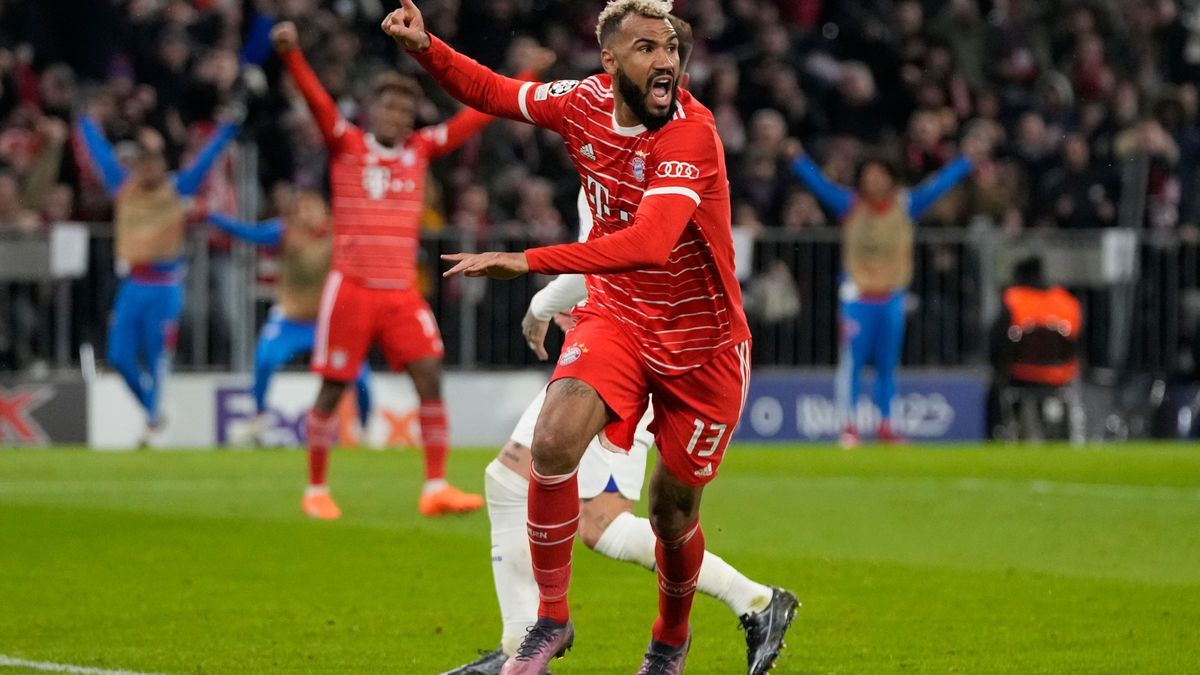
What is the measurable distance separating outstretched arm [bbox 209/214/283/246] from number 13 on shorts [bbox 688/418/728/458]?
483 inches

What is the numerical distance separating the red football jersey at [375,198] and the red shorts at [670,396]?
650cm

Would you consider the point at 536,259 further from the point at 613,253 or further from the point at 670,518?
the point at 670,518

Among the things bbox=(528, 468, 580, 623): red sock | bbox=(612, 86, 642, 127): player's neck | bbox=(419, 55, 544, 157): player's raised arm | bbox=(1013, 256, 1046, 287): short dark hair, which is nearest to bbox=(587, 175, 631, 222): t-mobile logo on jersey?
bbox=(612, 86, 642, 127): player's neck

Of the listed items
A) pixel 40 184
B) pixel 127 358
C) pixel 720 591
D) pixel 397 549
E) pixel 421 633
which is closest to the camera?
pixel 720 591

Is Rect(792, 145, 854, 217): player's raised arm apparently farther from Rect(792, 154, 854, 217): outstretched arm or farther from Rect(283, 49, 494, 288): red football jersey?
Rect(283, 49, 494, 288): red football jersey

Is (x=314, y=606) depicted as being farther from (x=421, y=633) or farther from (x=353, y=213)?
(x=353, y=213)

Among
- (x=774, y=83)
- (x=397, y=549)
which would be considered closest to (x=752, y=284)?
(x=774, y=83)

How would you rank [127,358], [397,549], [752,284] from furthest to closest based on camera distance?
[752,284], [127,358], [397,549]

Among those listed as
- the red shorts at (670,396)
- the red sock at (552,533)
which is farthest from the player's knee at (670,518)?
the red sock at (552,533)

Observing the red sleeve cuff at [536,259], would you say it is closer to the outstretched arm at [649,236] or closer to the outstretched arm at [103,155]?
the outstretched arm at [649,236]

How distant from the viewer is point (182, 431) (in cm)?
1980

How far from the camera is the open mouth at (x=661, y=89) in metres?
6.17

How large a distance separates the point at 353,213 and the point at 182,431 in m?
7.38

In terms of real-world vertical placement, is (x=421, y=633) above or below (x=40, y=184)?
below
